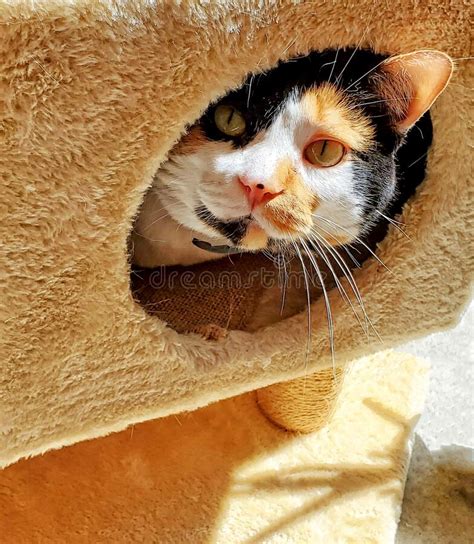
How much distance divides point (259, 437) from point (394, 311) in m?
0.47

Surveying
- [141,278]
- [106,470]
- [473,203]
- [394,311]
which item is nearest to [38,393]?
[141,278]

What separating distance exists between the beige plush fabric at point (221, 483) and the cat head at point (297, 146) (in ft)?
1.75

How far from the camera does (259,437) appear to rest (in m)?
1.25

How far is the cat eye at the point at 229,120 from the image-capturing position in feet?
Answer: 2.44

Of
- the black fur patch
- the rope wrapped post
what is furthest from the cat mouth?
the rope wrapped post

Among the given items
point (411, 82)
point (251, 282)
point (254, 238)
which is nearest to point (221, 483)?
point (251, 282)

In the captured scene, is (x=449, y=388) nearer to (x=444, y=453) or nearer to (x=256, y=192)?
(x=444, y=453)

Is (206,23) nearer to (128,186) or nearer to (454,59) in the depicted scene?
(128,186)

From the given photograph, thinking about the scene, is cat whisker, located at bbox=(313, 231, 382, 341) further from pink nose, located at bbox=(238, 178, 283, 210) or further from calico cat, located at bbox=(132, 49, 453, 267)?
pink nose, located at bbox=(238, 178, 283, 210)

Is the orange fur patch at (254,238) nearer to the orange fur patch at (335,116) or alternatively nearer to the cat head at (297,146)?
the cat head at (297,146)

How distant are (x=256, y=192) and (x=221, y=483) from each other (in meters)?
0.67

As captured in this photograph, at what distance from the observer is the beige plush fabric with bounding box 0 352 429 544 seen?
1082mm

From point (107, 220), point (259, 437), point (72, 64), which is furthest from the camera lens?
point (259, 437)

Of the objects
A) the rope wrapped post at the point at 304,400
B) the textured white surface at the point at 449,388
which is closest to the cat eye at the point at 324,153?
the rope wrapped post at the point at 304,400
